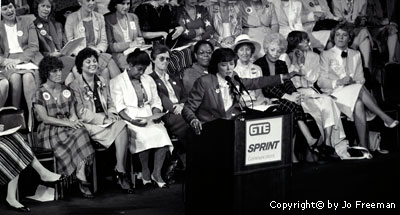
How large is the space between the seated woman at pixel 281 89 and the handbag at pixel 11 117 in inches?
103

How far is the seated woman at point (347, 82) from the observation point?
8633 mm

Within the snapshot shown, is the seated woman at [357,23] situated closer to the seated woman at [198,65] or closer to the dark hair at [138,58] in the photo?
the seated woman at [198,65]

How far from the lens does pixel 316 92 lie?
866 cm

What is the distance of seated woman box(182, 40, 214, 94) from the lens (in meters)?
7.93

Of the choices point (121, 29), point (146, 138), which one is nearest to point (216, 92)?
point (146, 138)

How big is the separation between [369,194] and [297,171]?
1300 millimetres

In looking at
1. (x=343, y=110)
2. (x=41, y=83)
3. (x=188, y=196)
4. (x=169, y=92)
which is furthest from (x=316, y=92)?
(x=188, y=196)

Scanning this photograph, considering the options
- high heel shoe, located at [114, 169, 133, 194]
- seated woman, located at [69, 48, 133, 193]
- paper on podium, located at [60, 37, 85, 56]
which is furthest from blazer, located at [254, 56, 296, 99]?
high heel shoe, located at [114, 169, 133, 194]

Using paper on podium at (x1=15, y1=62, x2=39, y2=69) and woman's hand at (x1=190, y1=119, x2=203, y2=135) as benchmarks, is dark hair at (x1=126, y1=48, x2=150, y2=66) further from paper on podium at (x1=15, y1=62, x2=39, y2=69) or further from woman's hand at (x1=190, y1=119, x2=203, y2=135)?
woman's hand at (x1=190, y1=119, x2=203, y2=135)

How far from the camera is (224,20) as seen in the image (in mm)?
8938

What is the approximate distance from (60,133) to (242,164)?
92.3 inches

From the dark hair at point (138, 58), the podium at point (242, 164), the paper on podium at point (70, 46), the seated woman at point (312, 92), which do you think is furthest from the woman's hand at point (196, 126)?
the seated woman at point (312, 92)

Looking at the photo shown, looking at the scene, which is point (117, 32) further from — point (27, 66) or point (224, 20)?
point (224, 20)

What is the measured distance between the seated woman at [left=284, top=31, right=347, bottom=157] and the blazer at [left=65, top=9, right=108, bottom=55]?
6.10 feet
